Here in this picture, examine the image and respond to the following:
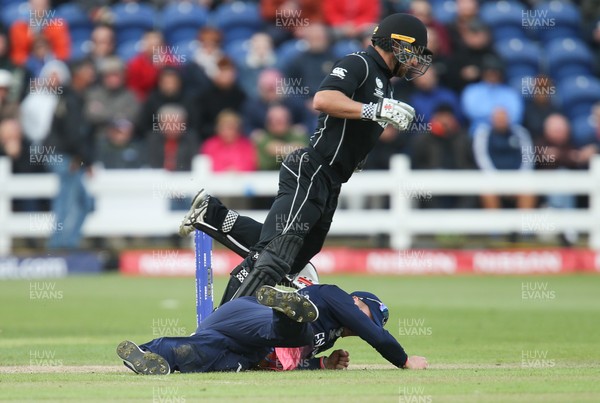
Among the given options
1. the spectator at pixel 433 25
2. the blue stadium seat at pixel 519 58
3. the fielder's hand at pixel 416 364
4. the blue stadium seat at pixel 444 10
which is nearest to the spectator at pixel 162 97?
the spectator at pixel 433 25

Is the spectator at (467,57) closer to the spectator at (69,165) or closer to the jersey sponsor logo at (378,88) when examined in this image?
the spectator at (69,165)

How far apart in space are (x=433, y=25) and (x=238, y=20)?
3.63 m

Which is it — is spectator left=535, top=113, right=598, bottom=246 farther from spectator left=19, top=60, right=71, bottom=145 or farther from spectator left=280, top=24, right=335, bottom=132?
spectator left=19, top=60, right=71, bottom=145

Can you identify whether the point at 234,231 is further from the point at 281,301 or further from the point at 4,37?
the point at 4,37

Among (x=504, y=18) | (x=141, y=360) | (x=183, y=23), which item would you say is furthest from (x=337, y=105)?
(x=504, y=18)

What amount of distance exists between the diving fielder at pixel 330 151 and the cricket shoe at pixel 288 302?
1.27m

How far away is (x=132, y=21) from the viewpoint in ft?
75.1

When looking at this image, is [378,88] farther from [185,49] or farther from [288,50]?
[185,49]

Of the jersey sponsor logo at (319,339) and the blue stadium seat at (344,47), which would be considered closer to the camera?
the jersey sponsor logo at (319,339)

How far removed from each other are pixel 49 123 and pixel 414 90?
19.0ft

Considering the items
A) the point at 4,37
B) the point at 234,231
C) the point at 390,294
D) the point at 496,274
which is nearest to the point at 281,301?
the point at 234,231

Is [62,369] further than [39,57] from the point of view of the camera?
No

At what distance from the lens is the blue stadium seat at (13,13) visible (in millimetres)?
22891

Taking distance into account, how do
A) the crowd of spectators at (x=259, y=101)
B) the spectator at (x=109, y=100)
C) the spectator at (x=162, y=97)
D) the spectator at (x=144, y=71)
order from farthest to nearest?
the spectator at (x=144, y=71) < the spectator at (x=109, y=100) < the spectator at (x=162, y=97) < the crowd of spectators at (x=259, y=101)
